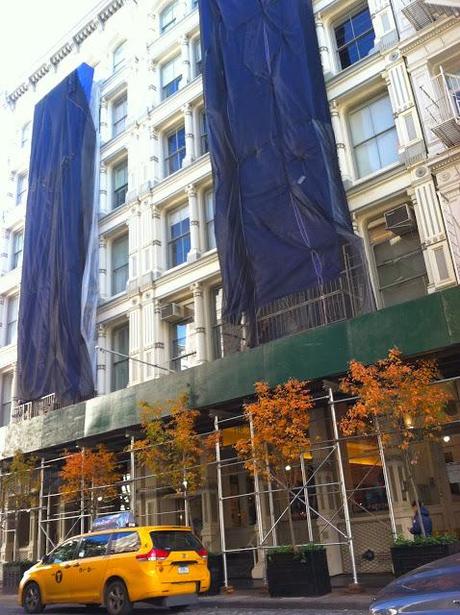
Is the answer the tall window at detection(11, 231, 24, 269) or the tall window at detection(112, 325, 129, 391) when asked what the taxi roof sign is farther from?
Answer: the tall window at detection(11, 231, 24, 269)

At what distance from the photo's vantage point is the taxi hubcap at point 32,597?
1284cm

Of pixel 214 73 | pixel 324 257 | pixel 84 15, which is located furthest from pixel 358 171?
pixel 84 15

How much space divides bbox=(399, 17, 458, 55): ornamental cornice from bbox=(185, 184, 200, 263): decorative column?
8.31m

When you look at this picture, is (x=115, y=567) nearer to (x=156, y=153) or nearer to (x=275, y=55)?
(x=275, y=55)

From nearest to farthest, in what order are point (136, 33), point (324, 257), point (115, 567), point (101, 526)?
point (115, 567), point (324, 257), point (101, 526), point (136, 33)

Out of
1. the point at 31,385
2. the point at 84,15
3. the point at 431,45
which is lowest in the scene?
the point at 31,385

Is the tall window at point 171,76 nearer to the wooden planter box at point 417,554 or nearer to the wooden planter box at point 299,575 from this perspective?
the wooden planter box at point 299,575

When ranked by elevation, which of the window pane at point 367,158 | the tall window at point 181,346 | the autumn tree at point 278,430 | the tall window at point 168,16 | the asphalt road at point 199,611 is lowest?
the asphalt road at point 199,611

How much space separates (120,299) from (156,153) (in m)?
6.05

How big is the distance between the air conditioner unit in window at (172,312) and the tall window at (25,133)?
1742 centimetres

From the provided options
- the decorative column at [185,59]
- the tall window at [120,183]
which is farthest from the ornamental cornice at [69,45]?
the tall window at [120,183]

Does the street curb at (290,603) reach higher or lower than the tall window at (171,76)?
lower

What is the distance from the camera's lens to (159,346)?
798 inches

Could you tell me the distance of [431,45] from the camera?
16250 mm
